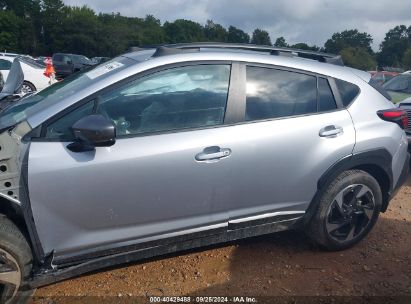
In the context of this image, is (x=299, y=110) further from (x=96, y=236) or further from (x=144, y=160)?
(x=96, y=236)

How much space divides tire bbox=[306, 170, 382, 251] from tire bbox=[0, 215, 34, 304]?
2198mm

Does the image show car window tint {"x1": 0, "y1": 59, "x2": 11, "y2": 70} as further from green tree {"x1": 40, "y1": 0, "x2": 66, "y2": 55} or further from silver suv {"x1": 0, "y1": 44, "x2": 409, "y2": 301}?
green tree {"x1": 40, "y1": 0, "x2": 66, "y2": 55}

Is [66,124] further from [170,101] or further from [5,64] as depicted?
[5,64]

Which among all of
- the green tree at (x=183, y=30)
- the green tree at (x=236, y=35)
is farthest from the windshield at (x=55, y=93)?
the green tree at (x=183, y=30)

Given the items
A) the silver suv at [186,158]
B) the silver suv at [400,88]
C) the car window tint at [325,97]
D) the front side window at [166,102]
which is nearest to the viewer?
the silver suv at [186,158]

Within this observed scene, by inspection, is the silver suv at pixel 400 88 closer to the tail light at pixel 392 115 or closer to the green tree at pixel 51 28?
the tail light at pixel 392 115

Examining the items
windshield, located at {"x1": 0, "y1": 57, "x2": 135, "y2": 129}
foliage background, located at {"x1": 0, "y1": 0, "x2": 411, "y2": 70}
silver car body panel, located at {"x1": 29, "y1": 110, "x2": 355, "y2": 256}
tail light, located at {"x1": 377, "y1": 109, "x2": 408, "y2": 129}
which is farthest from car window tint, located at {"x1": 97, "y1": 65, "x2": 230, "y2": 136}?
foliage background, located at {"x1": 0, "y1": 0, "x2": 411, "y2": 70}

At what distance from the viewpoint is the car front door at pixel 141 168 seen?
2.59 meters

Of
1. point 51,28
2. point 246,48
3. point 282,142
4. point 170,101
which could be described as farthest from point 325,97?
point 51,28

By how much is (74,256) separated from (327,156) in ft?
6.59

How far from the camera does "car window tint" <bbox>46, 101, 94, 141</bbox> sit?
8.65 ft

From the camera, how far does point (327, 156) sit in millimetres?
3324

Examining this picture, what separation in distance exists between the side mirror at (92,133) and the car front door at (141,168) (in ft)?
0.17

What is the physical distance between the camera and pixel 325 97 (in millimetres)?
3445
